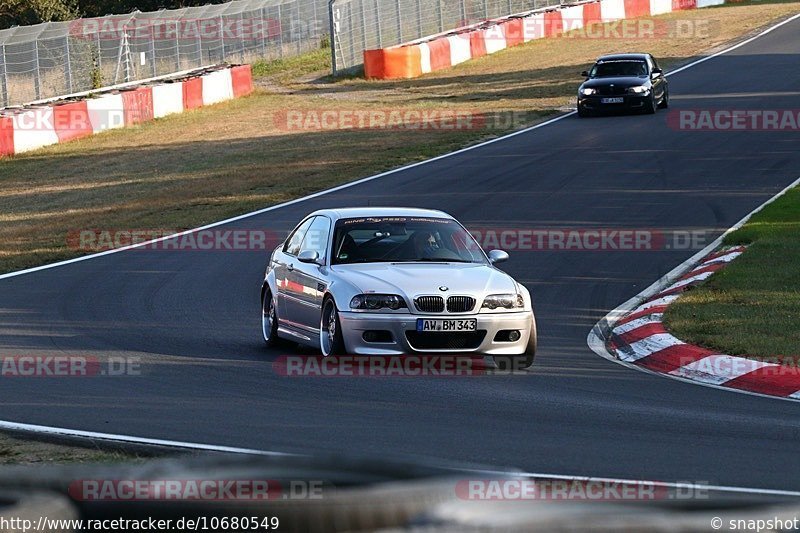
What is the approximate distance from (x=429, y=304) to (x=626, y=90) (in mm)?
22659

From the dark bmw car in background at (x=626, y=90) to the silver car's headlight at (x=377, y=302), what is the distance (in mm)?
22549

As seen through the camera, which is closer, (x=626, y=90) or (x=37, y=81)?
(x=626, y=90)

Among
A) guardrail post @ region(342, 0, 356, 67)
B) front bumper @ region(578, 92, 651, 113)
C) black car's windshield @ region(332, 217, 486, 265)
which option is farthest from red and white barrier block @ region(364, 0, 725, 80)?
black car's windshield @ region(332, 217, 486, 265)

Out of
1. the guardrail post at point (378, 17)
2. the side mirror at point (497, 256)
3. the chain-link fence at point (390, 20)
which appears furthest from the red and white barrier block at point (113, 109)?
the side mirror at point (497, 256)

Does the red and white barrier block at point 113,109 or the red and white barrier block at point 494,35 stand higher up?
the red and white barrier block at point 494,35

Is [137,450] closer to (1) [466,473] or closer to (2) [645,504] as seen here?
(1) [466,473]

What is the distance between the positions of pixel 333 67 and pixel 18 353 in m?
34.1

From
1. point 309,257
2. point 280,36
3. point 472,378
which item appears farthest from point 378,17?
point 472,378

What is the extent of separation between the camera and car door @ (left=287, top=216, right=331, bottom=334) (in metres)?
12.1

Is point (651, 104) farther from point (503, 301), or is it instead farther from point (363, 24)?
point (503, 301)

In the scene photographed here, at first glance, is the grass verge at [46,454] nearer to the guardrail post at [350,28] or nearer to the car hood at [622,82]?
the car hood at [622,82]

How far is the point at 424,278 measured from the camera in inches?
458

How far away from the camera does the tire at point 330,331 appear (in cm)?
1155

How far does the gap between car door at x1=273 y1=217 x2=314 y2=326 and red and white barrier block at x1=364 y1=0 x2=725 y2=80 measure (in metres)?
31.1
